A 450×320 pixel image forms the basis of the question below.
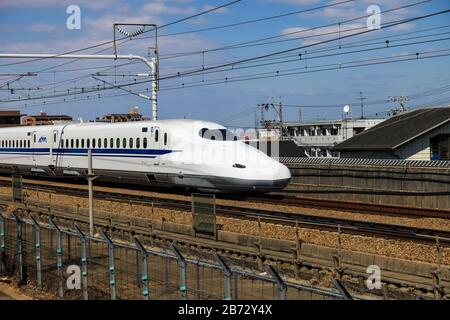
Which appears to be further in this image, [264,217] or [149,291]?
[264,217]

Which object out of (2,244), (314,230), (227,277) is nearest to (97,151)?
(314,230)

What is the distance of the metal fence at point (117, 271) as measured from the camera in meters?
7.23

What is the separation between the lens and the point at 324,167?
87.1ft

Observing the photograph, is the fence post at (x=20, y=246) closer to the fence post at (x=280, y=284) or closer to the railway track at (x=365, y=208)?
the fence post at (x=280, y=284)

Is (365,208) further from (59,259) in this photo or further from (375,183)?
(59,259)

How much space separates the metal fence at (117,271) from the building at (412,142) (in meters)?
30.5

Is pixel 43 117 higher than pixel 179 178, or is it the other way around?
pixel 43 117

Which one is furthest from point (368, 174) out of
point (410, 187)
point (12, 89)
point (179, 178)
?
point (12, 89)

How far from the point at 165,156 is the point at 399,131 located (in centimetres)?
2352

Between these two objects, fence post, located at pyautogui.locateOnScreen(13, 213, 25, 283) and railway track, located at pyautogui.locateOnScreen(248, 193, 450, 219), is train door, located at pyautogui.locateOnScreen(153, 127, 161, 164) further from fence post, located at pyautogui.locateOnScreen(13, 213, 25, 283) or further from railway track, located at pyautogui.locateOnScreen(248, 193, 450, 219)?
fence post, located at pyautogui.locateOnScreen(13, 213, 25, 283)

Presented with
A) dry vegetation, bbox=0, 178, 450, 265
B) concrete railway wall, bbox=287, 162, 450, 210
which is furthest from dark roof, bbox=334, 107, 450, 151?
dry vegetation, bbox=0, 178, 450, 265

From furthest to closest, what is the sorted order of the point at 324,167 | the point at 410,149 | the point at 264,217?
1. the point at 410,149
2. the point at 324,167
3. the point at 264,217

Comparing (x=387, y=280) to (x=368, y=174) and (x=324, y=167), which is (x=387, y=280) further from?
(x=324, y=167)
